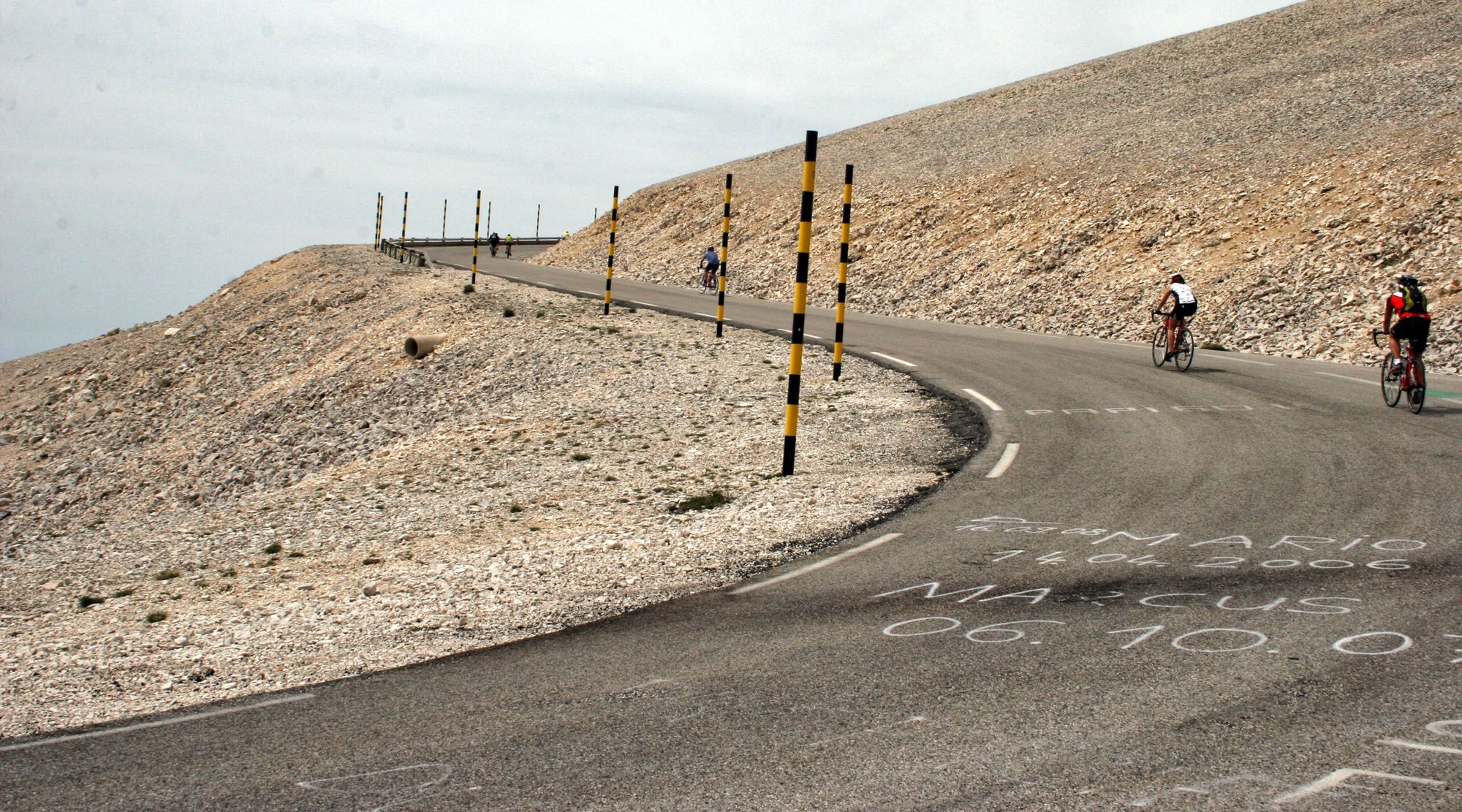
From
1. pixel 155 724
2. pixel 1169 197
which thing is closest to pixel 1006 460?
pixel 155 724

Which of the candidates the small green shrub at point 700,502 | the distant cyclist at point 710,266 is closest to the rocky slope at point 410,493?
the small green shrub at point 700,502

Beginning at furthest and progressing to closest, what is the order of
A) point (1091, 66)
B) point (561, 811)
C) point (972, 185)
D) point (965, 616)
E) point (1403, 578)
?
1. point (1091, 66)
2. point (972, 185)
3. point (1403, 578)
4. point (965, 616)
5. point (561, 811)

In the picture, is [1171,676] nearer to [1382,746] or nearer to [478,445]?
[1382,746]

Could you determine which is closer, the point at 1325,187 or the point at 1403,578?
the point at 1403,578

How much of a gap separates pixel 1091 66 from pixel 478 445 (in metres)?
48.1

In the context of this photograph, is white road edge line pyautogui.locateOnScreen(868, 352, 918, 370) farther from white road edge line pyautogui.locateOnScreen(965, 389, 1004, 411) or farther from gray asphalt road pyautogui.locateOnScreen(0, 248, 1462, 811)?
gray asphalt road pyautogui.locateOnScreen(0, 248, 1462, 811)

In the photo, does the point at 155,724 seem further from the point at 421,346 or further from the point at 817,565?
the point at 421,346

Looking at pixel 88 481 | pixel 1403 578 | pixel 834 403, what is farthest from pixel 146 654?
pixel 88 481

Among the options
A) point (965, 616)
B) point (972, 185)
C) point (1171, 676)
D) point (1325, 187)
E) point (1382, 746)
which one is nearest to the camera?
point (1382, 746)

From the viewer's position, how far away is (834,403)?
15.1 metres

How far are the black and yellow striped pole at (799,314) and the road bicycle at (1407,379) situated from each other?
25.6 ft

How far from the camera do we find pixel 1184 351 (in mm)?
18703

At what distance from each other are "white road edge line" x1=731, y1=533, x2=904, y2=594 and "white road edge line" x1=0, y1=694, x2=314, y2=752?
270 centimetres

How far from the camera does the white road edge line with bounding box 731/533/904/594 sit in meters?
7.22
